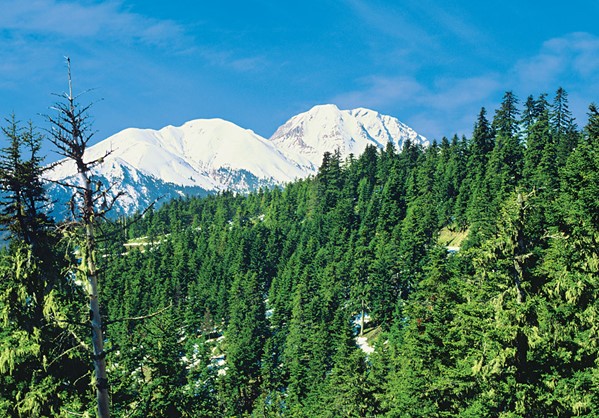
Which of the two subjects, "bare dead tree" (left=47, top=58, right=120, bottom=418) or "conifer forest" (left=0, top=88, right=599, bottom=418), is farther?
"conifer forest" (left=0, top=88, right=599, bottom=418)

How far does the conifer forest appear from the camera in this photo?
1791 centimetres

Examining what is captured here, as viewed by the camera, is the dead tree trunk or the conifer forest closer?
the dead tree trunk

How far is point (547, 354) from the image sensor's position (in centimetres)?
2019

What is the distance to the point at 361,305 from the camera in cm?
9412

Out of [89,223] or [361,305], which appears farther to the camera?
[361,305]

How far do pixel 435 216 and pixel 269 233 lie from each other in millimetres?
66692

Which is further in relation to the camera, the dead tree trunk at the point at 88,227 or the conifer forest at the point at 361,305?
the conifer forest at the point at 361,305

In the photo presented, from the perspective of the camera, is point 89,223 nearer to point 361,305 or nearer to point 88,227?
point 88,227

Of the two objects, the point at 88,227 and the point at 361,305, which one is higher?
the point at 88,227

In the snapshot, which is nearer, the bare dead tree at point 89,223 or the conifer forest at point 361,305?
the bare dead tree at point 89,223

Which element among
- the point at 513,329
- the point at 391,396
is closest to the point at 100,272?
the point at 513,329

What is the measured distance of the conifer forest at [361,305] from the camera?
1791 cm

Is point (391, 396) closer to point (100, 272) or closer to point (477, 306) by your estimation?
point (477, 306)

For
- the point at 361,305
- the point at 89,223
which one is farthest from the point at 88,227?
the point at 361,305
